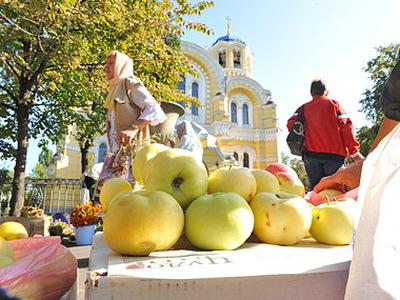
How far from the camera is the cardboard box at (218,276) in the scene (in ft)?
2.10

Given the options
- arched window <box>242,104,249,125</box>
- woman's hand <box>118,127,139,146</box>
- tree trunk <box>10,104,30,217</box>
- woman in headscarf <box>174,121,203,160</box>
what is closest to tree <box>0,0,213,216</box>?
tree trunk <box>10,104,30,217</box>

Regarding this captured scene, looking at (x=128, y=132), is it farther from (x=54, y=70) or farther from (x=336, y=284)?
(x=54, y=70)

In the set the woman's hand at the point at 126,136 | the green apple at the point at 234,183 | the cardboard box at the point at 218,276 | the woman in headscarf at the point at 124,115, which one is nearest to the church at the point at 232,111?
the woman in headscarf at the point at 124,115

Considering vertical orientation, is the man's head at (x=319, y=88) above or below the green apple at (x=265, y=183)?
above

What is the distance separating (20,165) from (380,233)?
309 inches

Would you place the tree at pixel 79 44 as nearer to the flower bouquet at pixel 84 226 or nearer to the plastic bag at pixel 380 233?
the flower bouquet at pixel 84 226

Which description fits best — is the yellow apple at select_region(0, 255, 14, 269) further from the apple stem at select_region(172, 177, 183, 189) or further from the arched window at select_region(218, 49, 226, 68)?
the arched window at select_region(218, 49, 226, 68)

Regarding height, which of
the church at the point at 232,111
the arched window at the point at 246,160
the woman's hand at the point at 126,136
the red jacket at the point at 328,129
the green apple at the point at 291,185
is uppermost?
the church at the point at 232,111

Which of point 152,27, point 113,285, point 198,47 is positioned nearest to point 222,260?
point 113,285

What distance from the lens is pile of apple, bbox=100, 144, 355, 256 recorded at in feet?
2.86

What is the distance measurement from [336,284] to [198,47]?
23623 mm

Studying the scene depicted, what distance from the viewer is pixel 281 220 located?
101 centimetres

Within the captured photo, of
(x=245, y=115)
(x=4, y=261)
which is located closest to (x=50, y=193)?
(x=4, y=261)

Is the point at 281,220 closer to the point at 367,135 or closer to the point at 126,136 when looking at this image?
the point at 126,136
